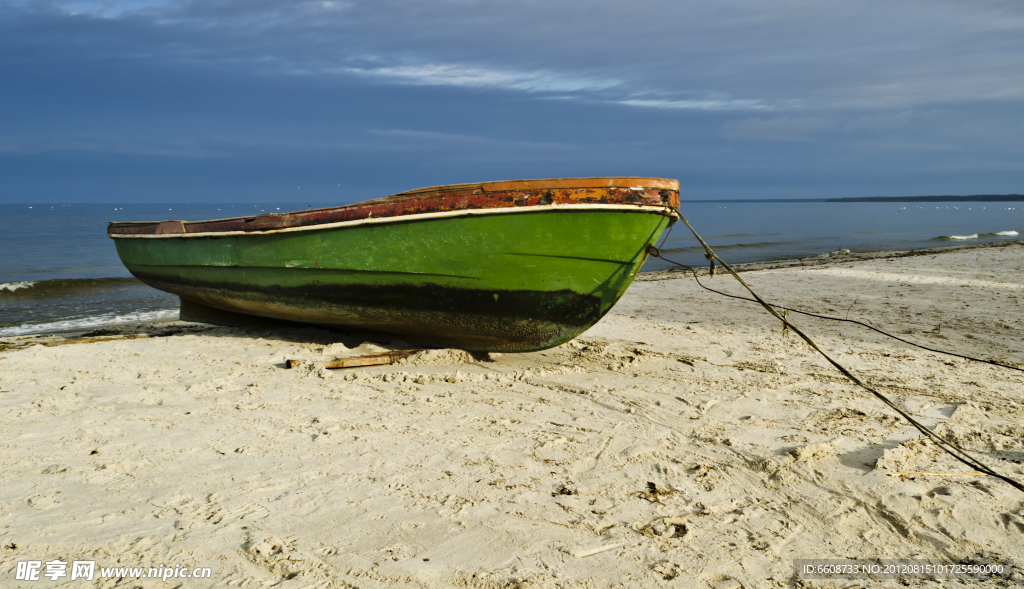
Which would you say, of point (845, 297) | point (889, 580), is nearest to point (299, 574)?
point (889, 580)

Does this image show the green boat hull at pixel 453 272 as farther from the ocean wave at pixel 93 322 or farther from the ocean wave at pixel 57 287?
the ocean wave at pixel 57 287

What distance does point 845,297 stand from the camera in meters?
7.93

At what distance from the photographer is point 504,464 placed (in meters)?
2.85

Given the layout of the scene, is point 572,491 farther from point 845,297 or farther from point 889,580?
point 845,297

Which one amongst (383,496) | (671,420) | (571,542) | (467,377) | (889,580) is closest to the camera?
(889,580)

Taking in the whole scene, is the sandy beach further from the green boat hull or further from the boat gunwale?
the boat gunwale

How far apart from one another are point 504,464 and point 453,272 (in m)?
1.75

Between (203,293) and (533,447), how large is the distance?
416 cm

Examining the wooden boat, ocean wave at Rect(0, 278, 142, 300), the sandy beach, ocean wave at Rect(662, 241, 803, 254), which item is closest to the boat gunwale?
the wooden boat

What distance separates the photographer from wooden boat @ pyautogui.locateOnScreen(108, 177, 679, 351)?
3949 millimetres

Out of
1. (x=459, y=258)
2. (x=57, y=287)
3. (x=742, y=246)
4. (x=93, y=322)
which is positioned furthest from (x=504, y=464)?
(x=742, y=246)

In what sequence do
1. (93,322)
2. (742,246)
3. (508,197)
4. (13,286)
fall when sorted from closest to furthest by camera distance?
(508,197) → (93,322) → (13,286) → (742,246)

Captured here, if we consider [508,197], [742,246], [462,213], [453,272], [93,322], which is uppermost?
[508,197]

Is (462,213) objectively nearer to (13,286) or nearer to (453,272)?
(453,272)
